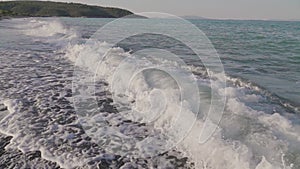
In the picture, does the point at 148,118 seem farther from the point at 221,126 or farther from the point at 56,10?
the point at 56,10

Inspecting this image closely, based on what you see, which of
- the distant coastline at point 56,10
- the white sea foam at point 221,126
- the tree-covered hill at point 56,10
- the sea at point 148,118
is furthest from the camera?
the tree-covered hill at point 56,10

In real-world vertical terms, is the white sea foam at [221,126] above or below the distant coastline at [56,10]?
above

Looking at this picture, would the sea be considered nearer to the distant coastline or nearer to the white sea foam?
the white sea foam

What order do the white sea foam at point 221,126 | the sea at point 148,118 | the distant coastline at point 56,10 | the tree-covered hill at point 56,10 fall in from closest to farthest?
the white sea foam at point 221,126, the sea at point 148,118, the distant coastline at point 56,10, the tree-covered hill at point 56,10

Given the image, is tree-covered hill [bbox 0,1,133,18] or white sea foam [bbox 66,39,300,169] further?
tree-covered hill [bbox 0,1,133,18]

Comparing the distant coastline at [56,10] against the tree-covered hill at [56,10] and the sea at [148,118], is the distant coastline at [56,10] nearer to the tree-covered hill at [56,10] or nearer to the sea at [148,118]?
the tree-covered hill at [56,10]

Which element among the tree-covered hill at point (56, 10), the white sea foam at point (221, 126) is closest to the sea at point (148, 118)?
the white sea foam at point (221, 126)

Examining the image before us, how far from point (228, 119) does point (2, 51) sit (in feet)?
52.1

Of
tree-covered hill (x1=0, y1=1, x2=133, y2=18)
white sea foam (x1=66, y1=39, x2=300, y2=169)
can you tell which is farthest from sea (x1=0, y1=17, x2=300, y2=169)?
tree-covered hill (x1=0, y1=1, x2=133, y2=18)

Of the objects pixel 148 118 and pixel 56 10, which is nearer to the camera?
pixel 148 118

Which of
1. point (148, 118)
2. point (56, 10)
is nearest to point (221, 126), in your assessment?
point (148, 118)

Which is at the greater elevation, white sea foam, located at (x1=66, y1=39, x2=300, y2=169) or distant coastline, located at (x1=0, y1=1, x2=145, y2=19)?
white sea foam, located at (x1=66, y1=39, x2=300, y2=169)

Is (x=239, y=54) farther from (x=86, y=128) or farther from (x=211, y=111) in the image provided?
(x=86, y=128)

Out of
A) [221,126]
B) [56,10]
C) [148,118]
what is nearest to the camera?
[221,126]
